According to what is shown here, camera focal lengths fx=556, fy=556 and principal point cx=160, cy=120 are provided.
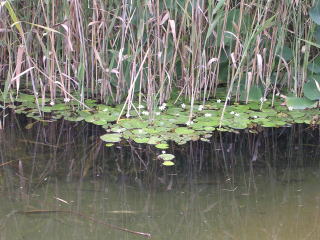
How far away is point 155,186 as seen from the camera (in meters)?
2.66

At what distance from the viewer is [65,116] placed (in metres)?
3.51

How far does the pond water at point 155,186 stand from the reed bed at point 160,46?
1.12ft

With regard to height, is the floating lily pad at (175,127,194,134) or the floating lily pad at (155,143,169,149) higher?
the floating lily pad at (175,127,194,134)

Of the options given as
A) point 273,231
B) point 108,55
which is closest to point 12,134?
point 108,55

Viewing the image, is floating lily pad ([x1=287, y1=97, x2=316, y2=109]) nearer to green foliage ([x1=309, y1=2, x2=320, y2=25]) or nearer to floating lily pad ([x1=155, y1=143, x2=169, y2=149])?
green foliage ([x1=309, y1=2, x2=320, y2=25])

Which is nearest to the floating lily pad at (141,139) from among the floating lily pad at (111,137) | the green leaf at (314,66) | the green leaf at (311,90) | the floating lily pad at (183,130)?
the floating lily pad at (111,137)

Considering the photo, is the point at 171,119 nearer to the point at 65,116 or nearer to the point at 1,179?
the point at 65,116

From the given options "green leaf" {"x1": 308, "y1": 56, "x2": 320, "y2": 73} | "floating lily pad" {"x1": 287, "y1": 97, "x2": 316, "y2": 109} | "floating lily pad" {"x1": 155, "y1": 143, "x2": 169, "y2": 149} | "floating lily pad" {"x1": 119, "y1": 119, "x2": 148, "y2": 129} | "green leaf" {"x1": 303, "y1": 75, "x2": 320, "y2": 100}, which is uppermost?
"green leaf" {"x1": 308, "y1": 56, "x2": 320, "y2": 73}

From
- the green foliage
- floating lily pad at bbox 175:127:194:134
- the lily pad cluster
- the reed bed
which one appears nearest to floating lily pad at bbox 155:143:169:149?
the lily pad cluster

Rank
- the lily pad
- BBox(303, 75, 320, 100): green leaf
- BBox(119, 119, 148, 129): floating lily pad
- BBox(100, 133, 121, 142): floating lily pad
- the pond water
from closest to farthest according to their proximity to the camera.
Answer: the pond water
the lily pad
BBox(100, 133, 121, 142): floating lily pad
BBox(119, 119, 148, 129): floating lily pad
BBox(303, 75, 320, 100): green leaf

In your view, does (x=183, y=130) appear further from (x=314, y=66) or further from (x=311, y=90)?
(x=314, y=66)

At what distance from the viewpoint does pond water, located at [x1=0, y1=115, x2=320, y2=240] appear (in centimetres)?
228

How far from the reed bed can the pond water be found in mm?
340

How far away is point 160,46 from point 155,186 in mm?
1116
